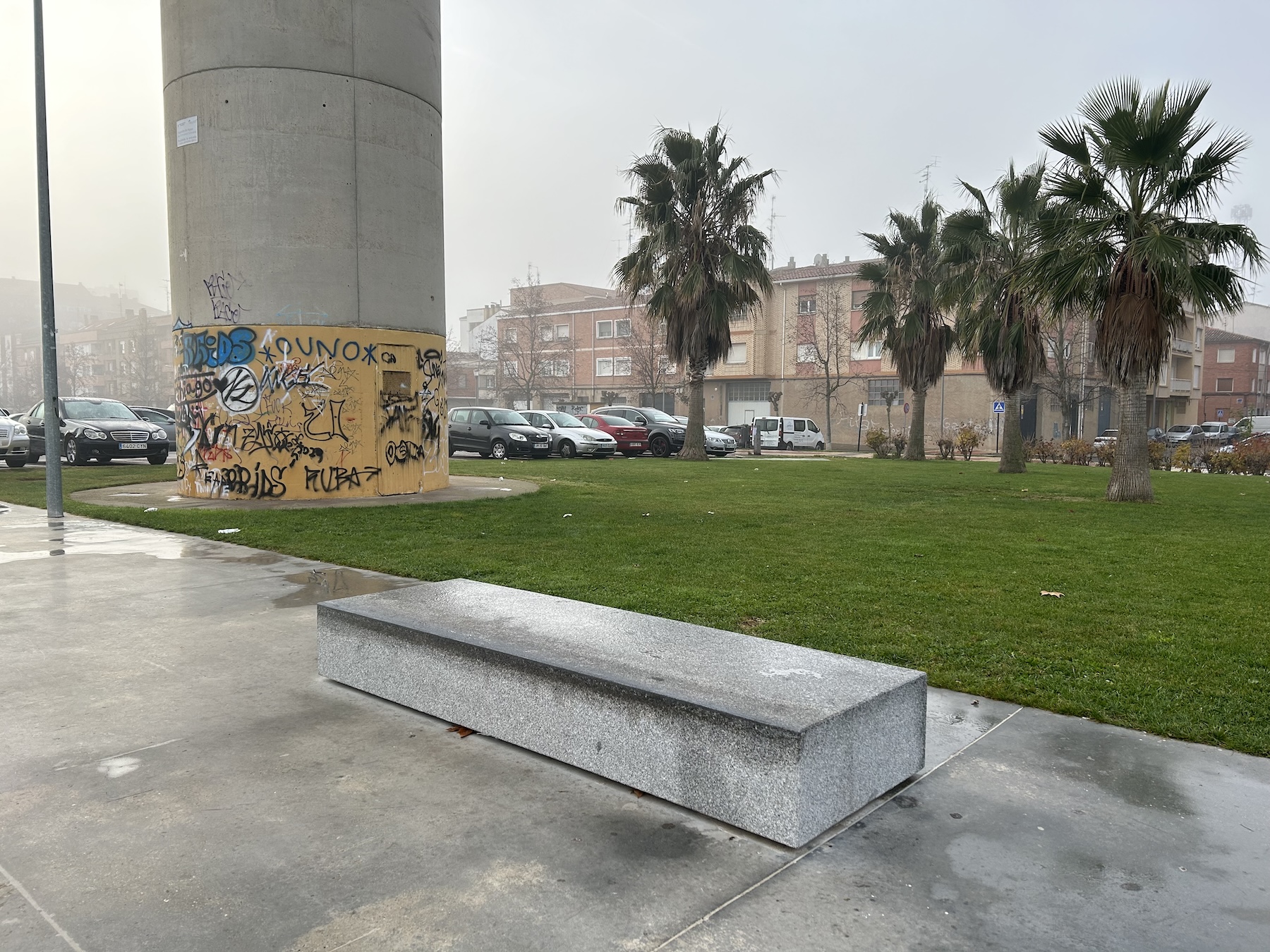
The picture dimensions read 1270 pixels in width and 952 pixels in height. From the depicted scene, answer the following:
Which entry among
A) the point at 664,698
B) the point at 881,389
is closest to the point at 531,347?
the point at 881,389

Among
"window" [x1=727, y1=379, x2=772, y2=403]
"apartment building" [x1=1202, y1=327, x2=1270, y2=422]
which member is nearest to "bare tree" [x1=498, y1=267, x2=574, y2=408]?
"window" [x1=727, y1=379, x2=772, y2=403]

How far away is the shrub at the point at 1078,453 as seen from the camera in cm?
2977

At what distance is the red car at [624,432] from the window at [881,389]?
24840mm

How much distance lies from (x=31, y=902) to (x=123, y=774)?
38.3 inches

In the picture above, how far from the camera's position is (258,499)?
1319 centimetres

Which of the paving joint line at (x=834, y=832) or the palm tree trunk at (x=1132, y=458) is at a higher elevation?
the palm tree trunk at (x=1132, y=458)

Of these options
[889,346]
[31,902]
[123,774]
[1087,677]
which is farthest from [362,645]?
[889,346]

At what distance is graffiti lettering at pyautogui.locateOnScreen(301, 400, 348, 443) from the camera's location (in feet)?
42.8

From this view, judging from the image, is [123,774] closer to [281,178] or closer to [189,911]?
[189,911]

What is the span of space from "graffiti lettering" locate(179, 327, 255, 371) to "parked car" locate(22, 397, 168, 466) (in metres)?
10.5

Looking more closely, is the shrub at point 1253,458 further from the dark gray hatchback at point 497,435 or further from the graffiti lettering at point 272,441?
the graffiti lettering at point 272,441

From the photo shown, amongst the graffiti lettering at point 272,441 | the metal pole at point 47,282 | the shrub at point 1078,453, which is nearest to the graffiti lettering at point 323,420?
the graffiti lettering at point 272,441

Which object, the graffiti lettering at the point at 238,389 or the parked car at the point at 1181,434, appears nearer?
the graffiti lettering at the point at 238,389

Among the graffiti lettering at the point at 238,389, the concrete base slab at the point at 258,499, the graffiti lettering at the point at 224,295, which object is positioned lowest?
the concrete base slab at the point at 258,499
